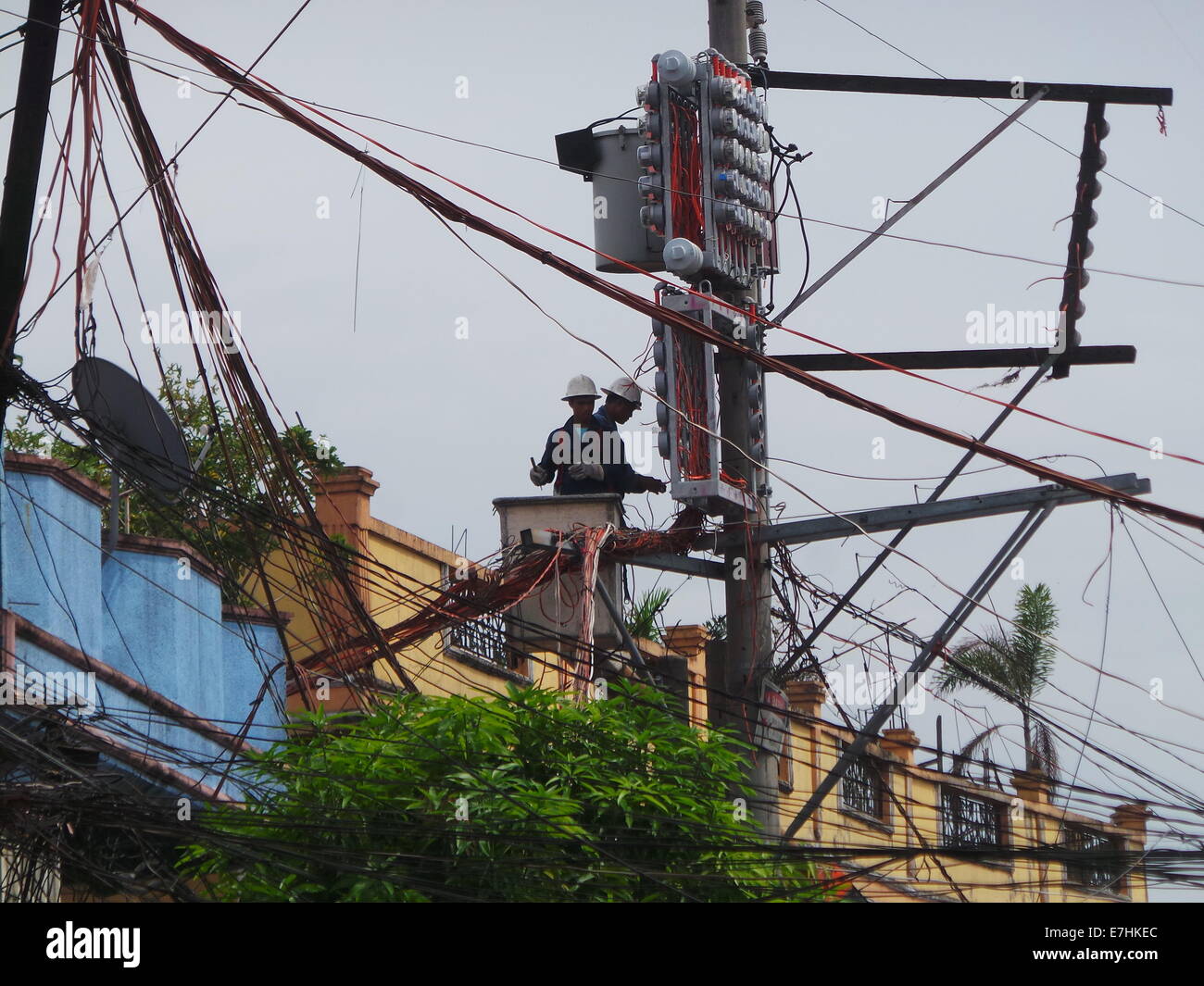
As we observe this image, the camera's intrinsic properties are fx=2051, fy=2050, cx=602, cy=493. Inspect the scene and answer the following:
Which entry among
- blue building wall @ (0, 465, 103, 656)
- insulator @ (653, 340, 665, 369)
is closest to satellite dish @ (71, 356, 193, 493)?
blue building wall @ (0, 465, 103, 656)

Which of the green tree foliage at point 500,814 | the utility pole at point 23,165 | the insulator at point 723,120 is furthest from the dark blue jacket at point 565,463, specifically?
the utility pole at point 23,165

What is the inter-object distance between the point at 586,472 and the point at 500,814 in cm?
506

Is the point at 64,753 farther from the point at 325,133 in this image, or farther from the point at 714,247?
the point at 714,247

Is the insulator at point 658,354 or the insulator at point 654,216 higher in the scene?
the insulator at point 654,216

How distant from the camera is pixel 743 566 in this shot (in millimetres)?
13055

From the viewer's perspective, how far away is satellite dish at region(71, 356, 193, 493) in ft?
31.8

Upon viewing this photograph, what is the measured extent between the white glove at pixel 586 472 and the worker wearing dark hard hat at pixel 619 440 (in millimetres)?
64

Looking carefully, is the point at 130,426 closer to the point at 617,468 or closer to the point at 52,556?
the point at 52,556

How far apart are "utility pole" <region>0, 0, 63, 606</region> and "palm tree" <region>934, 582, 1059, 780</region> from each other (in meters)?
4.95

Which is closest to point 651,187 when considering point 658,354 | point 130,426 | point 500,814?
point 658,354

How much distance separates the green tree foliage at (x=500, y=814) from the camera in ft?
31.4

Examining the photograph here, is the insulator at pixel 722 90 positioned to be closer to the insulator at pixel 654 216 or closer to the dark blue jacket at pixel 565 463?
the insulator at pixel 654 216
